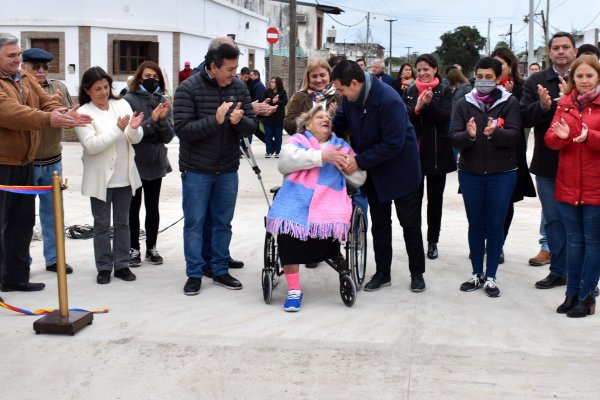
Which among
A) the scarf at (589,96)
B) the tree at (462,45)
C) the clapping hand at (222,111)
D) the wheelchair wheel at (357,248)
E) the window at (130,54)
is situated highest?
the tree at (462,45)

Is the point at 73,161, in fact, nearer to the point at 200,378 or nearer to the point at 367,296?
the point at 367,296

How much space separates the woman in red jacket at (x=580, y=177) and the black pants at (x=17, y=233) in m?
4.11

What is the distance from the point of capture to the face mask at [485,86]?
6227mm

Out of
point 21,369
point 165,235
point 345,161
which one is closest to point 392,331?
point 345,161

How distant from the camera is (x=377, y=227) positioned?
6609mm

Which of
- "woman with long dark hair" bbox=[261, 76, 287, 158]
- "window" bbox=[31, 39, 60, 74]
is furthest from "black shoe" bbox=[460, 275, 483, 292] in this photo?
"window" bbox=[31, 39, 60, 74]

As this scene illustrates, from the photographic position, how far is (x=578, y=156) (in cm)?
565

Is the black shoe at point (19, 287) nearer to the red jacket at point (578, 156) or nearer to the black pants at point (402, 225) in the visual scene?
the black pants at point (402, 225)

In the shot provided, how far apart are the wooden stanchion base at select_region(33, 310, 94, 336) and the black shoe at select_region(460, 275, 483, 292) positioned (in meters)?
3.05

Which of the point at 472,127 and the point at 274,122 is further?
the point at 274,122

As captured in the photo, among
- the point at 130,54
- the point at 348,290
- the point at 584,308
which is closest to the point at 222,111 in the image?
the point at 348,290

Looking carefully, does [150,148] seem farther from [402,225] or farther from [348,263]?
[402,225]

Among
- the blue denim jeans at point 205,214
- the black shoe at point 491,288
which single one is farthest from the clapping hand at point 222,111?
the black shoe at point 491,288

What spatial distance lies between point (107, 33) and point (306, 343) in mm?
24433
